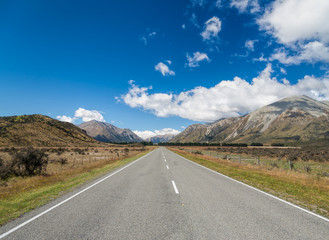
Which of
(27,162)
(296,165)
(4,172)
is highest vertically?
(27,162)

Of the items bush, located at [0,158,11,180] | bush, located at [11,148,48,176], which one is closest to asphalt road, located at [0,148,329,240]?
bush, located at [0,158,11,180]

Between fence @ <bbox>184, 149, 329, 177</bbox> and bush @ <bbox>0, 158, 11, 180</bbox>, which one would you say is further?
fence @ <bbox>184, 149, 329, 177</bbox>

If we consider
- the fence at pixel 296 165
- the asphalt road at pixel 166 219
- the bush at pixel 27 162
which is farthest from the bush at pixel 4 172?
the fence at pixel 296 165

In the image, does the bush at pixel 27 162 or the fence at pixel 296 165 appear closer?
the bush at pixel 27 162

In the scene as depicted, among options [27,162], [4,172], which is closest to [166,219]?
[4,172]

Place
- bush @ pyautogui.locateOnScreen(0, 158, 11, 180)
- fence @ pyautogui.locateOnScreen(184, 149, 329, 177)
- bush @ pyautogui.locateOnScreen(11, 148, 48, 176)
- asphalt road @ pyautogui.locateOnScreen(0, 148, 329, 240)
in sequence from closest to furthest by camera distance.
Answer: asphalt road @ pyautogui.locateOnScreen(0, 148, 329, 240)
bush @ pyautogui.locateOnScreen(0, 158, 11, 180)
bush @ pyautogui.locateOnScreen(11, 148, 48, 176)
fence @ pyautogui.locateOnScreen(184, 149, 329, 177)

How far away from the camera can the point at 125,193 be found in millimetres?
7559

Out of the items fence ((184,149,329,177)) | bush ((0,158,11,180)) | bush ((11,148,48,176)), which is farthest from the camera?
fence ((184,149,329,177))

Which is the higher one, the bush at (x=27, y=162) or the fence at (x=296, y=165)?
the bush at (x=27, y=162)

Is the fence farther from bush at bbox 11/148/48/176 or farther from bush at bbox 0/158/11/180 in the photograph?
bush at bbox 0/158/11/180

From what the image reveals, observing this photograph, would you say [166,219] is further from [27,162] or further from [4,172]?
[27,162]

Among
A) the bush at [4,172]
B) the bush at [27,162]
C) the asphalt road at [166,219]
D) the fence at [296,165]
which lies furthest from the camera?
the fence at [296,165]

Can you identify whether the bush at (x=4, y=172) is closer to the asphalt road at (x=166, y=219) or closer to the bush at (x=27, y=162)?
the bush at (x=27, y=162)

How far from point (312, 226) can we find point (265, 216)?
1.06 metres
